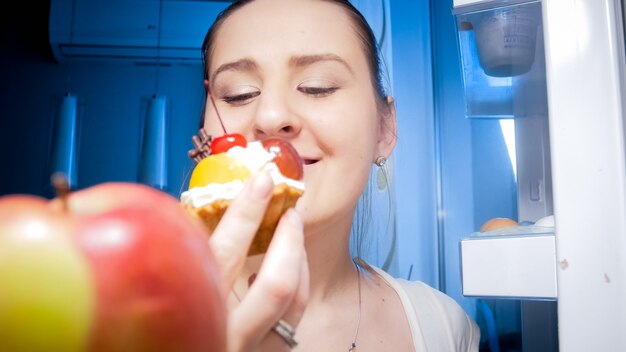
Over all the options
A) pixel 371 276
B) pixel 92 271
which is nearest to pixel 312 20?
pixel 371 276

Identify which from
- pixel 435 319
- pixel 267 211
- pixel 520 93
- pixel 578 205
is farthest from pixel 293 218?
pixel 520 93

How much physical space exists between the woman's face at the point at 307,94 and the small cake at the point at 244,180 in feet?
0.63

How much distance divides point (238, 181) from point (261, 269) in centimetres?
13

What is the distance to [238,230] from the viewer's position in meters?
0.40

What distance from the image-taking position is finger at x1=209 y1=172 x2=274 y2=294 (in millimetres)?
393

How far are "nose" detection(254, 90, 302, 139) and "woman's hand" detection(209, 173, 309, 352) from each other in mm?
317

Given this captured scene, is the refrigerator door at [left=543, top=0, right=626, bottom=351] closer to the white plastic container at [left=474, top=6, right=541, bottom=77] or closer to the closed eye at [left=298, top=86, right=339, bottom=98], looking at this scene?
the white plastic container at [left=474, top=6, right=541, bottom=77]

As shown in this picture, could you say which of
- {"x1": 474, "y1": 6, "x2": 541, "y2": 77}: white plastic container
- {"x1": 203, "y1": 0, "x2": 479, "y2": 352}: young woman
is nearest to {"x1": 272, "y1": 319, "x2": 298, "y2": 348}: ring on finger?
{"x1": 203, "y1": 0, "x2": 479, "y2": 352}: young woman

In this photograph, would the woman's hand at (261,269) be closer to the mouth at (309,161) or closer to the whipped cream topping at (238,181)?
the whipped cream topping at (238,181)

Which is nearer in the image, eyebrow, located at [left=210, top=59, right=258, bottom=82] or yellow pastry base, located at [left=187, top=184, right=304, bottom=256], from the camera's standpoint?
yellow pastry base, located at [left=187, top=184, right=304, bottom=256]

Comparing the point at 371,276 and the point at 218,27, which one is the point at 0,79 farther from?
the point at 371,276

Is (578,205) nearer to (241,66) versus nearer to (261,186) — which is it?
(261,186)

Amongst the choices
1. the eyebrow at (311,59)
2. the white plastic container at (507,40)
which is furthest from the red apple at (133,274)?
the white plastic container at (507,40)

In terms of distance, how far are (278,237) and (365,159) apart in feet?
1.44
